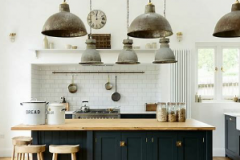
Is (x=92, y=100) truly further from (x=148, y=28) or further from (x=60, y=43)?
(x=148, y=28)

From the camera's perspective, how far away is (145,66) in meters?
7.46

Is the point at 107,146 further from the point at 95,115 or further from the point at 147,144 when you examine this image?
the point at 95,115

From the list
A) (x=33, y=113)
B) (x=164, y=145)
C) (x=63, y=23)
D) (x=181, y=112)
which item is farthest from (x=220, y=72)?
(x=63, y=23)

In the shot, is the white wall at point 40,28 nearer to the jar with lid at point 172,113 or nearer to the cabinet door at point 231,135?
the cabinet door at point 231,135

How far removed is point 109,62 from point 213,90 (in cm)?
276

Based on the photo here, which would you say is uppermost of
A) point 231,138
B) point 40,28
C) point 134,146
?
point 40,28

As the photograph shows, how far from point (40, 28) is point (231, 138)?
519 cm

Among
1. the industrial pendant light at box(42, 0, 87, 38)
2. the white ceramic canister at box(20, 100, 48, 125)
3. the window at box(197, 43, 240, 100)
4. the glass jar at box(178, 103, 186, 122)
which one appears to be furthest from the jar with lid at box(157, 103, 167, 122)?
the window at box(197, 43, 240, 100)

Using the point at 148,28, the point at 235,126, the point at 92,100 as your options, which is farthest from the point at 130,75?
the point at 148,28

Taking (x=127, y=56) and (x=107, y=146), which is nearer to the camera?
(x=107, y=146)

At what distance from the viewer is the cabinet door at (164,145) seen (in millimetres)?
4242

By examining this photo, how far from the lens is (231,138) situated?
653 centimetres

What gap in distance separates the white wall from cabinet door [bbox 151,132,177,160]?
3047 mm

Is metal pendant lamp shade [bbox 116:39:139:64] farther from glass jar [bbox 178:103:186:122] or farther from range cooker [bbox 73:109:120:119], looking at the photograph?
range cooker [bbox 73:109:120:119]
